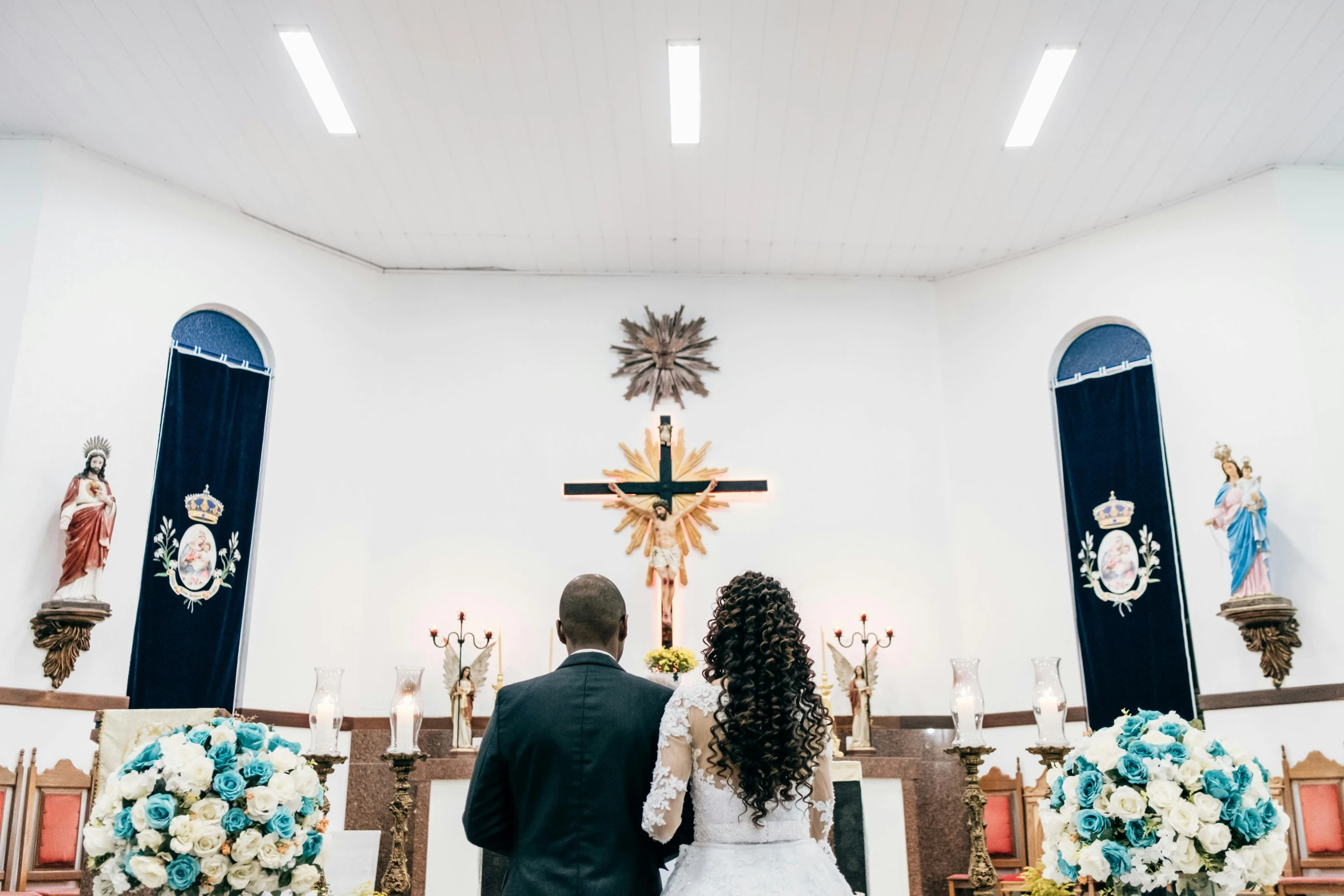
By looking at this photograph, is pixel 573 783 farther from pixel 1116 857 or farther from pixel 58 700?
pixel 58 700

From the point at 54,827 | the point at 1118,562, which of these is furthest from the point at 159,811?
the point at 1118,562

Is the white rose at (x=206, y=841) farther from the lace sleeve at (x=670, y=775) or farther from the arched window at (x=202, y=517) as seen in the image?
the arched window at (x=202, y=517)

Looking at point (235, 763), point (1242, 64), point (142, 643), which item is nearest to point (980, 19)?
point (1242, 64)

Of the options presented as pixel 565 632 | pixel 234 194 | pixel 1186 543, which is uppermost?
pixel 234 194

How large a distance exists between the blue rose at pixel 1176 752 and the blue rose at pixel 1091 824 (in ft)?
0.79

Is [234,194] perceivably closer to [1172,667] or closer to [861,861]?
[861,861]

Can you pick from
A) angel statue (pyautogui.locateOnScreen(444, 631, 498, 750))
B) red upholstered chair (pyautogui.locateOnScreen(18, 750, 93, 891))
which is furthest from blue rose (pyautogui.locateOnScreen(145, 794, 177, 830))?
angel statue (pyautogui.locateOnScreen(444, 631, 498, 750))

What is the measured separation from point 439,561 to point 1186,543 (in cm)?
532

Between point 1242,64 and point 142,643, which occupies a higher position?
point 1242,64

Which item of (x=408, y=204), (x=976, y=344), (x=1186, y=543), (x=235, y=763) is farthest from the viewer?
(x=976, y=344)

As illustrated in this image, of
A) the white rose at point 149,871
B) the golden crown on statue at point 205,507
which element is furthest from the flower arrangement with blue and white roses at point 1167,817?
the golden crown on statue at point 205,507

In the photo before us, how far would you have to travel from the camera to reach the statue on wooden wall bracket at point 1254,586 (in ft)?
22.3

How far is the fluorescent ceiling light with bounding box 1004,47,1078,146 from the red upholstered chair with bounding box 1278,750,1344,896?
4152 millimetres

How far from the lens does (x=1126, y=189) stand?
7.93 m
